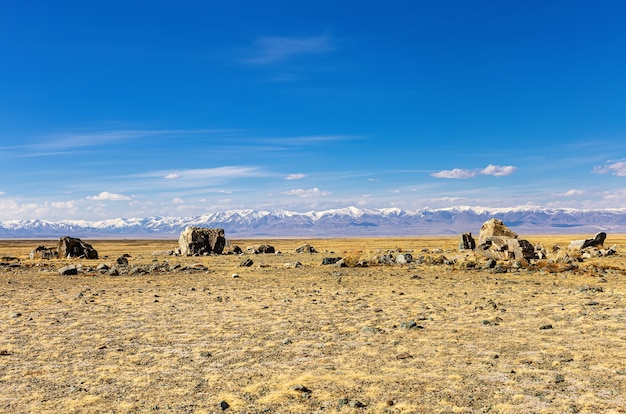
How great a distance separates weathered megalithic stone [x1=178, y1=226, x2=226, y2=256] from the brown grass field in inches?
1167

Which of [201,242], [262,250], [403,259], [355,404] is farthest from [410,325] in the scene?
[262,250]

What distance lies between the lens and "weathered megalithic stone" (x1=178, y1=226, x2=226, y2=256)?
51.8m

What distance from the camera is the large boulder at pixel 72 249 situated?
46.8 metres

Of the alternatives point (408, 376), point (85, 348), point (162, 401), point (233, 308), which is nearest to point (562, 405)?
point (408, 376)

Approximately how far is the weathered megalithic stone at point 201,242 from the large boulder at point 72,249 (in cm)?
882

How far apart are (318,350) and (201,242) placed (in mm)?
42779

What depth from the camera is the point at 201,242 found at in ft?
171

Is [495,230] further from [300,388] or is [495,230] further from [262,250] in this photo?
[300,388]

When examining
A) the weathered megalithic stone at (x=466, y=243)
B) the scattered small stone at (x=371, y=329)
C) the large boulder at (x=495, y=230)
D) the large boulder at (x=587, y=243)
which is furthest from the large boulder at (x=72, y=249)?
the large boulder at (x=587, y=243)

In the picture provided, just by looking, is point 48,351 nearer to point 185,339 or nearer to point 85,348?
point 85,348

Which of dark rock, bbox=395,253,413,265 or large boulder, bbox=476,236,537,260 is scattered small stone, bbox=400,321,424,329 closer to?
dark rock, bbox=395,253,413,265

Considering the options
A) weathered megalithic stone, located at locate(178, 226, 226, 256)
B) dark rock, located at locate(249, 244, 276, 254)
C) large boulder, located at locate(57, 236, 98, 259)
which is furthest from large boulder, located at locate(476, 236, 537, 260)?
large boulder, located at locate(57, 236, 98, 259)

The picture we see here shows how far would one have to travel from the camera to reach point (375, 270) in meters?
30.8

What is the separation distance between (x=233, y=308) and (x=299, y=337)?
17.2 feet
